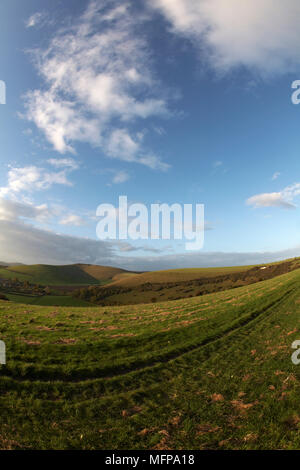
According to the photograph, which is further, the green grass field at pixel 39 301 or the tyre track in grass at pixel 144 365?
the green grass field at pixel 39 301

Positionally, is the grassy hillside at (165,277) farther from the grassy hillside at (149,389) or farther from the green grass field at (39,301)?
the grassy hillside at (149,389)

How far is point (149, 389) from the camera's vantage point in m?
9.51

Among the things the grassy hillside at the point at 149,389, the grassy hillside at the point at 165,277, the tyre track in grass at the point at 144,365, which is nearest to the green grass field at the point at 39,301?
the grassy hillside at the point at 165,277

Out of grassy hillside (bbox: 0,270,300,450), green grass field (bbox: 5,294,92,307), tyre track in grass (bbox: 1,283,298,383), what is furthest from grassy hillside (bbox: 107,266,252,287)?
grassy hillside (bbox: 0,270,300,450)

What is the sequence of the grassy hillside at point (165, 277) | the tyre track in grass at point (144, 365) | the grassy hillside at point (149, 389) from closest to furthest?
the grassy hillside at point (149, 389) → the tyre track in grass at point (144, 365) → the grassy hillside at point (165, 277)

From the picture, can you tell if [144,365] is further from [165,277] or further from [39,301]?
[165,277]

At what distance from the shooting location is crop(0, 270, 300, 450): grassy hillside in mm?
6656

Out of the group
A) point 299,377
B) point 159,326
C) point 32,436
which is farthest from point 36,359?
point 299,377

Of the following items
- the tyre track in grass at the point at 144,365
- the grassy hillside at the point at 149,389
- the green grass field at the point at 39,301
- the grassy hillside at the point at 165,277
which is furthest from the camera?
the grassy hillside at the point at 165,277

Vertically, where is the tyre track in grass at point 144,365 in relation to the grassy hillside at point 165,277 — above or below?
above

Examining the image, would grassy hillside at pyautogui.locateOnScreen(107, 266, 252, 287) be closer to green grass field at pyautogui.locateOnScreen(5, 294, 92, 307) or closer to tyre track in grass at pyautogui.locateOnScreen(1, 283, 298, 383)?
green grass field at pyautogui.locateOnScreen(5, 294, 92, 307)

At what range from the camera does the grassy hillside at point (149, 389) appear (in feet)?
21.8

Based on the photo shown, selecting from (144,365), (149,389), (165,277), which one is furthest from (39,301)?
(165,277)

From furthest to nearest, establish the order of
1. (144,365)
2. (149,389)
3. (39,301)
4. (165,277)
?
1. (165,277)
2. (39,301)
3. (144,365)
4. (149,389)
